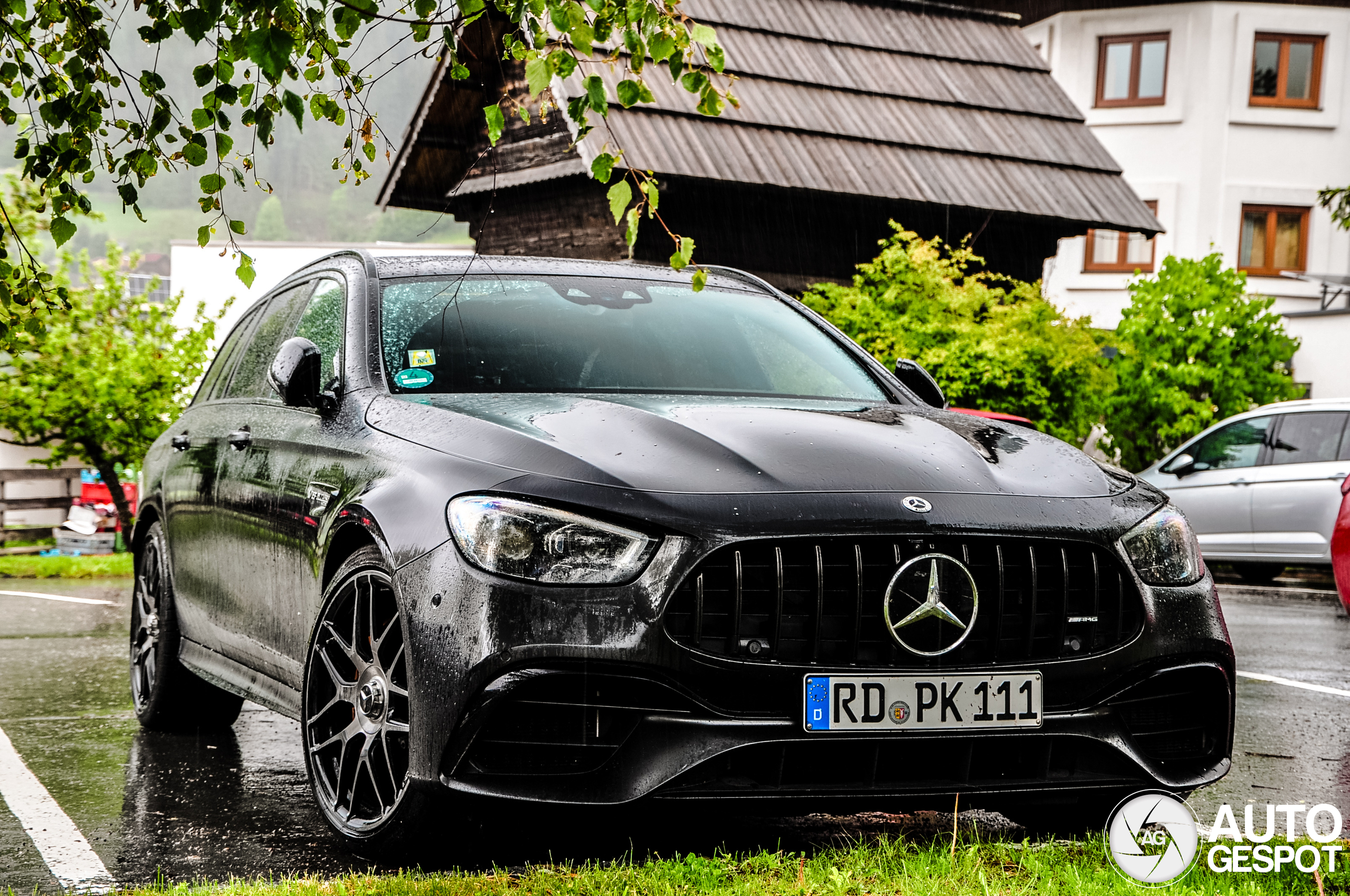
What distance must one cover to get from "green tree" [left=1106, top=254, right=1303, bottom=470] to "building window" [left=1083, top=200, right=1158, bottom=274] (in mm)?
10807

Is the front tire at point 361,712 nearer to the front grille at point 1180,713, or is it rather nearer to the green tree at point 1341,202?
the front grille at point 1180,713

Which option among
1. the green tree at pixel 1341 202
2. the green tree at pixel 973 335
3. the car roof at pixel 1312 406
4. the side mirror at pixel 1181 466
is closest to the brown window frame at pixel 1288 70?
the green tree at pixel 1341 202

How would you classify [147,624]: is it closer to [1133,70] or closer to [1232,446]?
[1232,446]

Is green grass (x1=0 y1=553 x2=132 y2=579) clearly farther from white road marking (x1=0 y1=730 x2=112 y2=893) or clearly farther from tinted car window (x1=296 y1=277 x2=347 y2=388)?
tinted car window (x1=296 y1=277 x2=347 y2=388)

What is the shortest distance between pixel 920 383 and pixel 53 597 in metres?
9.27

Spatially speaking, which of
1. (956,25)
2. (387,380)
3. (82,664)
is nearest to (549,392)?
(387,380)

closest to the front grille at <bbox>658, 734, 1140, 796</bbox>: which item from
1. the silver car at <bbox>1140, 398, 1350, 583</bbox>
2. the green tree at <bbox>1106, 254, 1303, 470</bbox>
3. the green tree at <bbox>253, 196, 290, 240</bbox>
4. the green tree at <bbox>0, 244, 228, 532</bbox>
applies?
the silver car at <bbox>1140, 398, 1350, 583</bbox>

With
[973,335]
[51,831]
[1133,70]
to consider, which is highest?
[1133,70]

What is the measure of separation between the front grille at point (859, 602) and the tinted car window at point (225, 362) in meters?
3.43

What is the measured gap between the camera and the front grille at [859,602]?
3.40 meters

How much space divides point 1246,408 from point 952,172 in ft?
16.8

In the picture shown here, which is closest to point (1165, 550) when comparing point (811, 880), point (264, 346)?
point (811, 880)

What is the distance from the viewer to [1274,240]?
1240 inches

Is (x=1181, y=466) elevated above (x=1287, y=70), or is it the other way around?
(x=1287, y=70)
